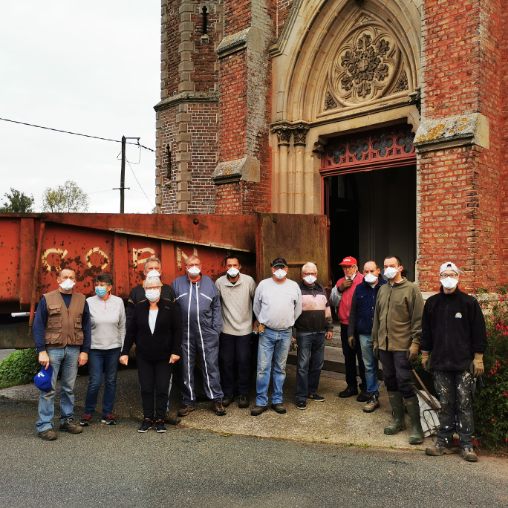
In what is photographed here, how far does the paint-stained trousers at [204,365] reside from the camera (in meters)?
6.12

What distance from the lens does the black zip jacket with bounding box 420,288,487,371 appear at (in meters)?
4.80

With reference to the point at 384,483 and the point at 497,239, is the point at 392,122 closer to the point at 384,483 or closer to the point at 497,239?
the point at 497,239

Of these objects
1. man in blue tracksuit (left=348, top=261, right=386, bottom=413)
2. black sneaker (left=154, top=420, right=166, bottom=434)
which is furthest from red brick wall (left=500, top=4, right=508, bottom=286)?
black sneaker (left=154, top=420, right=166, bottom=434)

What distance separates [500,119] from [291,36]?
170 inches

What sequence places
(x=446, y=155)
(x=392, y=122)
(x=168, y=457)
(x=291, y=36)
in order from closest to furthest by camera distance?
1. (x=168, y=457)
2. (x=446, y=155)
3. (x=392, y=122)
4. (x=291, y=36)

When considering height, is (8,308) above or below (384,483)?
above

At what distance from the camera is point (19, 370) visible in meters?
8.37

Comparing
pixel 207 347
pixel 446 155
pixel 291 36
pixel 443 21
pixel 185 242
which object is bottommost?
pixel 207 347

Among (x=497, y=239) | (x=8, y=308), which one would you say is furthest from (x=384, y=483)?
(x=497, y=239)

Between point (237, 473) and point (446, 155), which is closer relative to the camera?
point (237, 473)

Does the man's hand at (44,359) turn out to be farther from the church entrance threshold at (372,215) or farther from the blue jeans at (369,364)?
the church entrance threshold at (372,215)

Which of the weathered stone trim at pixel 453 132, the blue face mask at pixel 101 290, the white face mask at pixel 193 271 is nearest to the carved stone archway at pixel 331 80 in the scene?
the weathered stone trim at pixel 453 132

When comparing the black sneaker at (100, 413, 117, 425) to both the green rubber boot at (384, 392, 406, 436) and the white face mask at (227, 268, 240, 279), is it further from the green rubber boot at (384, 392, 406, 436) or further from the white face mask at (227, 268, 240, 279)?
the green rubber boot at (384, 392, 406, 436)

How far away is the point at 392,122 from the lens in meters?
9.45
